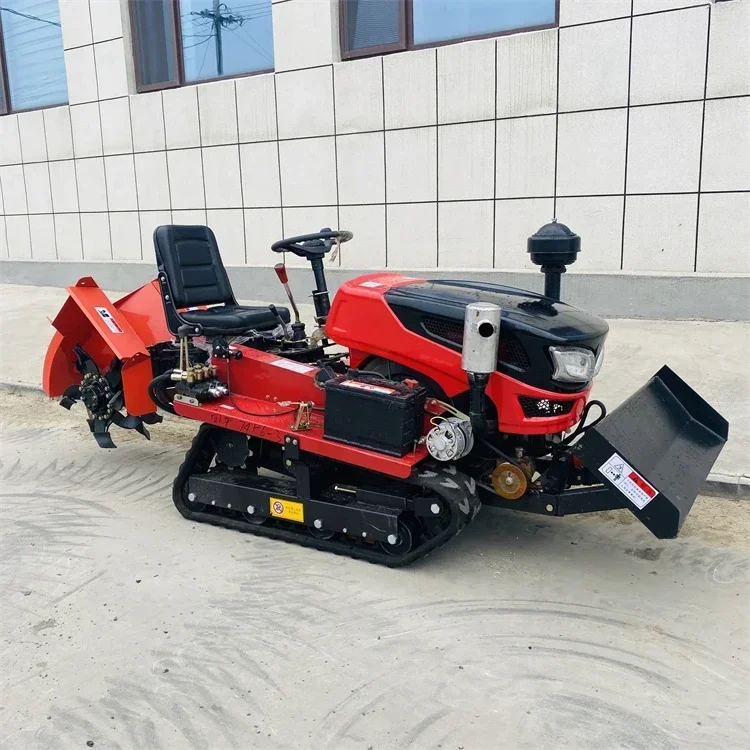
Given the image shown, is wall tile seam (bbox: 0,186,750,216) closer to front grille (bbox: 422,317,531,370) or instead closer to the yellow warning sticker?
front grille (bbox: 422,317,531,370)

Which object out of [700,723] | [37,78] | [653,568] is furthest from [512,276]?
[37,78]

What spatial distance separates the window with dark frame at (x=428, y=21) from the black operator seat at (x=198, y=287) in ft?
12.6

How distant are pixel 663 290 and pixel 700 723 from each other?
4.43m

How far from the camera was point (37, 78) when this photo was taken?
10.3 metres

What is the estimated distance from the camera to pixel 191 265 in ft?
13.7

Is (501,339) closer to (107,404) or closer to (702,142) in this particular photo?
(107,404)

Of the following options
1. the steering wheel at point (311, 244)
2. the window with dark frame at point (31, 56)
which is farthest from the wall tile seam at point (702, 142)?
the window with dark frame at point (31, 56)

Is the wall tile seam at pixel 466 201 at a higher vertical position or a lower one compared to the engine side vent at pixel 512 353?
higher

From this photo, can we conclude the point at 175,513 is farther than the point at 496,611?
Yes

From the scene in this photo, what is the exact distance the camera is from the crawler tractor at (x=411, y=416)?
290 centimetres

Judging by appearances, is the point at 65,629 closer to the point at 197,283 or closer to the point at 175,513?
the point at 175,513

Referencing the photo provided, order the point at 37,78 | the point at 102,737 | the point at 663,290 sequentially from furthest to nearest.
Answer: the point at 37,78
the point at 663,290
the point at 102,737

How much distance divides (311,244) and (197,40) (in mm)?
6010

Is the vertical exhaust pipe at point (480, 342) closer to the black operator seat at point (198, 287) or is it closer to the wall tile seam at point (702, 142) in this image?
the black operator seat at point (198, 287)
